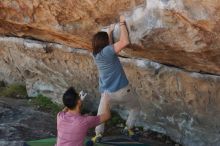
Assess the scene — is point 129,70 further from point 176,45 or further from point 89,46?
point 176,45

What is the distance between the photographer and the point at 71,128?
5656mm

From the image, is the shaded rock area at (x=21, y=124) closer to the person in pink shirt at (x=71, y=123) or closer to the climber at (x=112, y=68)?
the climber at (x=112, y=68)

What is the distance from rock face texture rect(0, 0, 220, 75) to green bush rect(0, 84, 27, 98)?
1.53 m

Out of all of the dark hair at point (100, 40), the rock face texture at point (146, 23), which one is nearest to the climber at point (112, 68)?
the dark hair at point (100, 40)

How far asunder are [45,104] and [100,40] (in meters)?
2.86

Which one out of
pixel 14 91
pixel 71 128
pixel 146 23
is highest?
pixel 146 23

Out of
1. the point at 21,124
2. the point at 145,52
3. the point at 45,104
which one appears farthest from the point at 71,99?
the point at 45,104

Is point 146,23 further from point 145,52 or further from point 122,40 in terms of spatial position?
point 145,52

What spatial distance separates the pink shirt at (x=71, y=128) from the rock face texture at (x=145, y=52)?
3.99ft

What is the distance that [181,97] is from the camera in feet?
22.6

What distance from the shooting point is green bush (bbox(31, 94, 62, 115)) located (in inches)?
331

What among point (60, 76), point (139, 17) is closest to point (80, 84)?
point (60, 76)

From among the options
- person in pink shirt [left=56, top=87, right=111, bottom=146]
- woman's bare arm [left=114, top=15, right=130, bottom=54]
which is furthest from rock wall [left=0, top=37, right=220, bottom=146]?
person in pink shirt [left=56, top=87, right=111, bottom=146]

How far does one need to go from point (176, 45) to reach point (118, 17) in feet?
2.75
